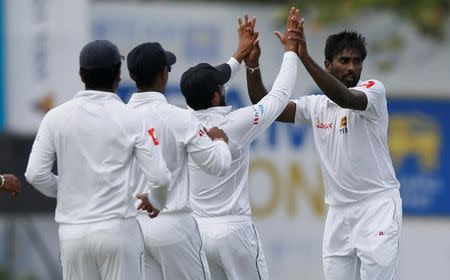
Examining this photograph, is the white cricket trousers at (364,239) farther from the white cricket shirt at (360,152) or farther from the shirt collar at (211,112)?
the shirt collar at (211,112)

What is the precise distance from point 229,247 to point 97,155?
1920mm

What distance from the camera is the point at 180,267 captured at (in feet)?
31.0

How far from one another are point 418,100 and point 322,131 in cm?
757

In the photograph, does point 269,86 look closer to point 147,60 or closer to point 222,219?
point 222,219

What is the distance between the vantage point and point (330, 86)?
994 centimetres

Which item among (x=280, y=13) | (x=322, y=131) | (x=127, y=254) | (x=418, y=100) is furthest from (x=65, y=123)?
(x=418, y=100)

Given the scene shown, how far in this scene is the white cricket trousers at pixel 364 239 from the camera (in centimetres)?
1018

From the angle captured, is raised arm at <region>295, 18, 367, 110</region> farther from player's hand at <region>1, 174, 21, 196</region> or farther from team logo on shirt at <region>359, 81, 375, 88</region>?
player's hand at <region>1, 174, 21, 196</region>

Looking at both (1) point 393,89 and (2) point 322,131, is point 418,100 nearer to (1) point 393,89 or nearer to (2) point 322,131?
(1) point 393,89

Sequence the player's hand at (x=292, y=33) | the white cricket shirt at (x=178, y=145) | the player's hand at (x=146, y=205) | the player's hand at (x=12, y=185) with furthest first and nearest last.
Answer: the player's hand at (x=292, y=33)
the player's hand at (x=12, y=185)
the white cricket shirt at (x=178, y=145)
the player's hand at (x=146, y=205)

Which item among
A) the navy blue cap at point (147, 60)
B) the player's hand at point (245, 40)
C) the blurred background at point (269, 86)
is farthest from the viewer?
the blurred background at point (269, 86)

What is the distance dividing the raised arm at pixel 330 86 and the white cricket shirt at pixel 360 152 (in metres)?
0.18

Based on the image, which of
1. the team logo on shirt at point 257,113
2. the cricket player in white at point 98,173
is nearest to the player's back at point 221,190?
the team logo on shirt at point 257,113

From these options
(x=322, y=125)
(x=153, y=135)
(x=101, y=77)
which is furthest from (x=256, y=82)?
(x=101, y=77)
